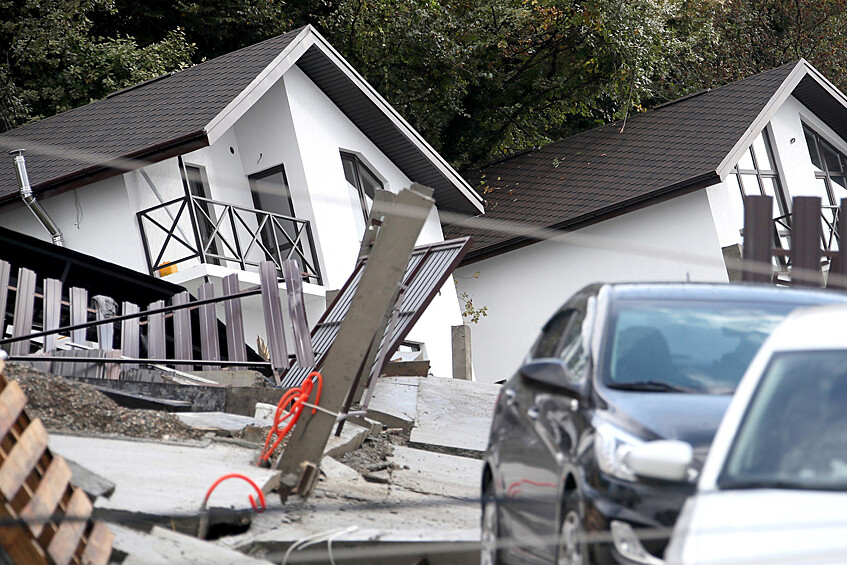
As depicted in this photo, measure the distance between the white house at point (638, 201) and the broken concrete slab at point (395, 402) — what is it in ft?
Answer: 27.6

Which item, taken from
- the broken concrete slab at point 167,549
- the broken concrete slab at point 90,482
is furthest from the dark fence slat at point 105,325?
the broken concrete slab at point 167,549

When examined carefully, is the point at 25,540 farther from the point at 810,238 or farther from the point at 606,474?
the point at 810,238

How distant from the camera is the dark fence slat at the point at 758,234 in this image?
11.1 m

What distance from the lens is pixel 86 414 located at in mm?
8258

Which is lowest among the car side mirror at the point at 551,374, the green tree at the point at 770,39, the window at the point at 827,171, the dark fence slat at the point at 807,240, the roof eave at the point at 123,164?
the car side mirror at the point at 551,374

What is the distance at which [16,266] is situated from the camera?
1591 cm

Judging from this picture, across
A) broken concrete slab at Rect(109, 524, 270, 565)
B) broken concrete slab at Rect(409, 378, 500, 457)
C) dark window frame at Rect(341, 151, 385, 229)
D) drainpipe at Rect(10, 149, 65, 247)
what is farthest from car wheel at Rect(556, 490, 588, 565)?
dark window frame at Rect(341, 151, 385, 229)

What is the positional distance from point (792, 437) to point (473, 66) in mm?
25260

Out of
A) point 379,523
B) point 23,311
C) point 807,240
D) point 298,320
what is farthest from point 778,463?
point 23,311

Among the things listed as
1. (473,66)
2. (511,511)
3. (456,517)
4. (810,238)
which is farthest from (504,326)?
(511,511)

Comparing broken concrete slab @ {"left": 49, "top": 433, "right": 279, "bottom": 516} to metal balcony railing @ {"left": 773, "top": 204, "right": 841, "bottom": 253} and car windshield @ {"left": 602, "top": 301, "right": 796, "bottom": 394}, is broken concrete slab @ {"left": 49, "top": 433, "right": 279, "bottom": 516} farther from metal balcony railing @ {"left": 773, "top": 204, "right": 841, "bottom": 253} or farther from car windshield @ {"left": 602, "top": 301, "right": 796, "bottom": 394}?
metal balcony railing @ {"left": 773, "top": 204, "right": 841, "bottom": 253}

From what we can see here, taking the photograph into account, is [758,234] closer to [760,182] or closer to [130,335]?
[130,335]

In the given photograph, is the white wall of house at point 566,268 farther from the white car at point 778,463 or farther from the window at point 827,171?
the white car at point 778,463

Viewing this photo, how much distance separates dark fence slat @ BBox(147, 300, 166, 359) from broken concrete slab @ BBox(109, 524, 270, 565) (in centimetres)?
736
